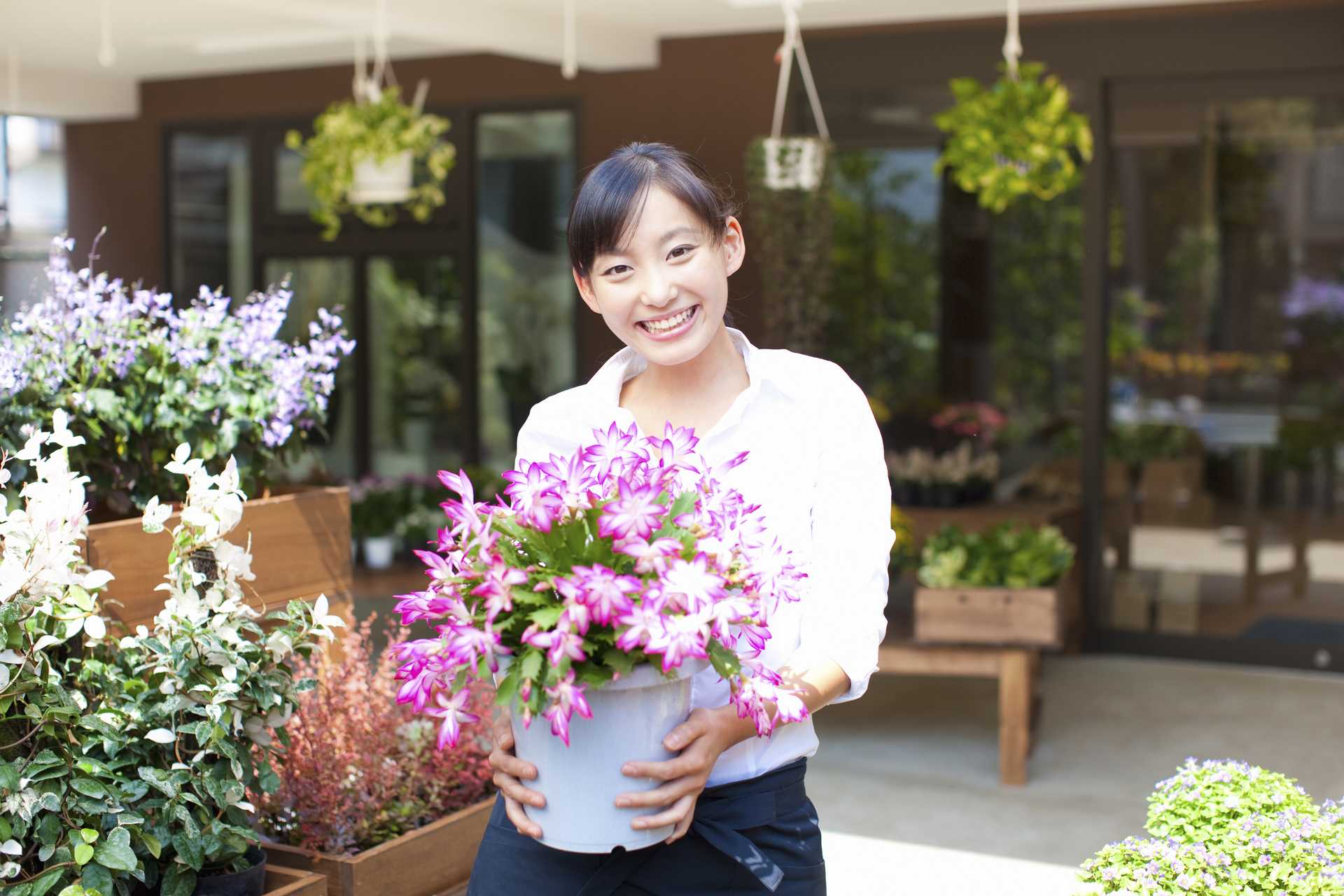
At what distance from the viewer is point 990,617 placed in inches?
192

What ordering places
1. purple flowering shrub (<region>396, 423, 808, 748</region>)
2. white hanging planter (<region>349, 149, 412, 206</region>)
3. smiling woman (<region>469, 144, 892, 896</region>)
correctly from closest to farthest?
A: purple flowering shrub (<region>396, 423, 808, 748</region>)
smiling woman (<region>469, 144, 892, 896</region>)
white hanging planter (<region>349, 149, 412, 206</region>)

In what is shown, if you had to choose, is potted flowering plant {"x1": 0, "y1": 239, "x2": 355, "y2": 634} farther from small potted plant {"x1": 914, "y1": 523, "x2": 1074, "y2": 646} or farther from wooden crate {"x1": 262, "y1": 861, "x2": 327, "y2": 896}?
small potted plant {"x1": 914, "y1": 523, "x2": 1074, "y2": 646}

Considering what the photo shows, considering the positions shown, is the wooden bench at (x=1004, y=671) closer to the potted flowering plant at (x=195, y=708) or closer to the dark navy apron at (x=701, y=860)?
the potted flowering plant at (x=195, y=708)

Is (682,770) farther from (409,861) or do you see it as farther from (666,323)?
(409,861)

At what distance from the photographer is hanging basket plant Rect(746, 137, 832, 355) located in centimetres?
550

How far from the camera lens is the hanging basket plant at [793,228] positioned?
5.50 m

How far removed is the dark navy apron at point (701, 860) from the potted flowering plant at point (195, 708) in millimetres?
595

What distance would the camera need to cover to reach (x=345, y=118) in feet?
20.5

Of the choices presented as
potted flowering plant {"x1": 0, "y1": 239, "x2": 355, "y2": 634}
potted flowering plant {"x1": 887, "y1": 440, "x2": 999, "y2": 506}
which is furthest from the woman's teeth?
potted flowering plant {"x1": 887, "y1": 440, "x2": 999, "y2": 506}

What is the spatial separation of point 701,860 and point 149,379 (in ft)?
4.86

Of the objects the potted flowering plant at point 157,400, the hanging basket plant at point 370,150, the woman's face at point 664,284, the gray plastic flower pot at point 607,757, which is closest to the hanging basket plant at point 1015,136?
the hanging basket plant at point 370,150

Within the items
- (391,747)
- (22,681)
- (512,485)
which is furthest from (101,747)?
(512,485)

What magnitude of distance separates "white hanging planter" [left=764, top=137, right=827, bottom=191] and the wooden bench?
5.98 feet

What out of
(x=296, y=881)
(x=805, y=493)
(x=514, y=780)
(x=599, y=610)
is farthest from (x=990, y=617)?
(x=599, y=610)
